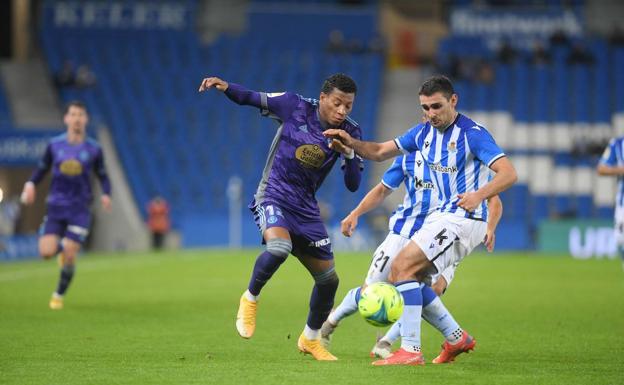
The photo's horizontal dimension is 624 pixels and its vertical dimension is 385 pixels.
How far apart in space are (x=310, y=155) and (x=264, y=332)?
3090 mm

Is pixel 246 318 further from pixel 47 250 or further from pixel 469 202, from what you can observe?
pixel 47 250

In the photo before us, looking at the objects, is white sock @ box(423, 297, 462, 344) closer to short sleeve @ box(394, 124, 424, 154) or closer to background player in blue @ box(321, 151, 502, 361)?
background player in blue @ box(321, 151, 502, 361)

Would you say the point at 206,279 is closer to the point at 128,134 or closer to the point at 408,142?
the point at 408,142

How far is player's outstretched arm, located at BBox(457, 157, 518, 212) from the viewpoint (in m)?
8.26

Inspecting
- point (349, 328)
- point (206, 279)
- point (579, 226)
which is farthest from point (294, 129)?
point (579, 226)

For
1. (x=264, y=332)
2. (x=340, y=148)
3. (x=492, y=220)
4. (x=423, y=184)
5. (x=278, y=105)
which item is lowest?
(x=264, y=332)

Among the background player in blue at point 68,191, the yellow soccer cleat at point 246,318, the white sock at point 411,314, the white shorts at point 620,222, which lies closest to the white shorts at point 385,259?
the white sock at point 411,314

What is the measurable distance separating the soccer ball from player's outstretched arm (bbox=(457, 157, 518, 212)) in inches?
37.8

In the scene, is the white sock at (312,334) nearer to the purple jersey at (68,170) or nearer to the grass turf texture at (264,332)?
the grass turf texture at (264,332)

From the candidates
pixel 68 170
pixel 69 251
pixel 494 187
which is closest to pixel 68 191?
pixel 68 170

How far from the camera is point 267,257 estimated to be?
9.24m

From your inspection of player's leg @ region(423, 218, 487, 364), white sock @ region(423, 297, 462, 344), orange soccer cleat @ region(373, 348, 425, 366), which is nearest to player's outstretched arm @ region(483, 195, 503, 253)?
player's leg @ region(423, 218, 487, 364)

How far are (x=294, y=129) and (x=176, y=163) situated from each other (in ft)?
91.4

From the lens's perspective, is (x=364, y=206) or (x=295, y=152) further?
(x=364, y=206)
